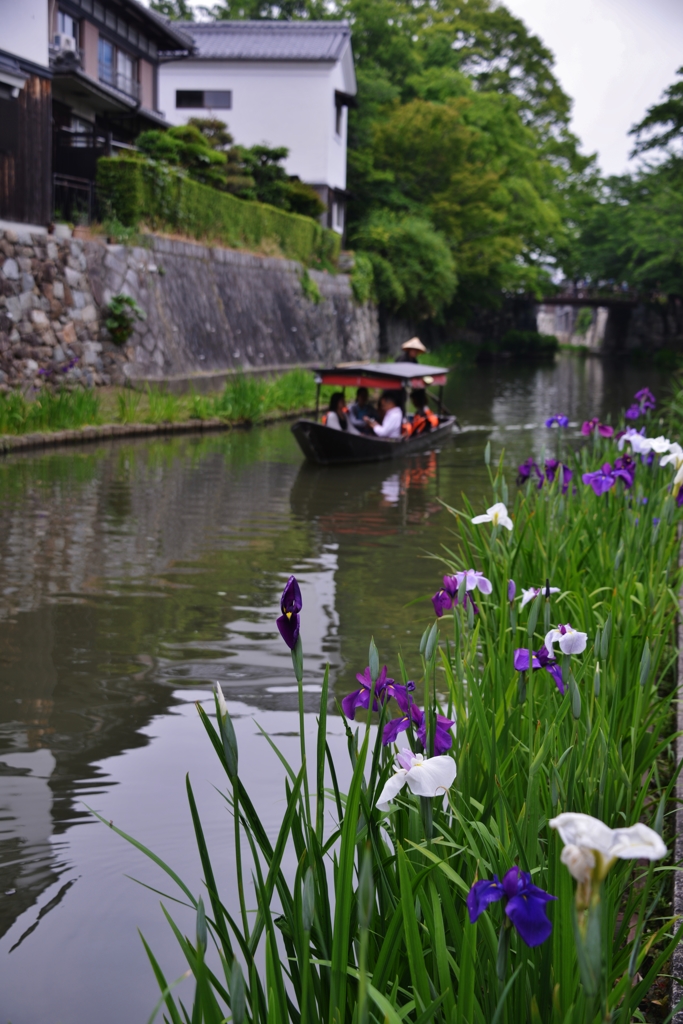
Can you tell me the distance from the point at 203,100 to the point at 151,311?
2172 cm

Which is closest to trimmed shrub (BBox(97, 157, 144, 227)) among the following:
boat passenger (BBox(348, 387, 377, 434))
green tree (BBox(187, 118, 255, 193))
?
boat passenger (BBox(348, 387, 377, 434))

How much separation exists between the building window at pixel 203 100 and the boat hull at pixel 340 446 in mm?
26149

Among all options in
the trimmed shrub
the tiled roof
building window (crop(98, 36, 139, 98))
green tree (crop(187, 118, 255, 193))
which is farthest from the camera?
the tiled roof

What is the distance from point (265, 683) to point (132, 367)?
13.3 m

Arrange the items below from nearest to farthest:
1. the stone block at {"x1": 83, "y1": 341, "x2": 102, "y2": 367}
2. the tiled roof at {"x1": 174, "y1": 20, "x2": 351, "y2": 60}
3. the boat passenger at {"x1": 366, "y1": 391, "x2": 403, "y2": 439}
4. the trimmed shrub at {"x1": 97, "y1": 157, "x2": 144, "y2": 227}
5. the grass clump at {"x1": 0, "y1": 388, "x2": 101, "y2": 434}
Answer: the grass clump at {"x1": 0, "y1": 388, "x2": 101, "y2": 434} → the boat passenger at {"x1": 366, "y1": 391, "x2": 403, "y2": 439} → the stone block at {"x1": 83, "y1": 341, "x2": 102, "y2": 367} → the trimmed shrub at {"x1": 97, "y1": 157, "x2": 144, "y2": 227} → the tiled roof at {"x1": 174, "y1": 20, "x2": 351, "y2": 60}

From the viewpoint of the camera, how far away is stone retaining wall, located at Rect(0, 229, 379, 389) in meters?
15.4

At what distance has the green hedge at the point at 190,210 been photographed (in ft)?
62.6

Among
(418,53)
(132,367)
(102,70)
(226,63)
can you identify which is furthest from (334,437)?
(418,53)

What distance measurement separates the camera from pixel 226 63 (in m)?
36.9

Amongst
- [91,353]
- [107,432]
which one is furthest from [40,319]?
[107,432]

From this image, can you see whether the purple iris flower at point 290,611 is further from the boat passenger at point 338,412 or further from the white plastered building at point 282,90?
the white plastered building at point 282,90

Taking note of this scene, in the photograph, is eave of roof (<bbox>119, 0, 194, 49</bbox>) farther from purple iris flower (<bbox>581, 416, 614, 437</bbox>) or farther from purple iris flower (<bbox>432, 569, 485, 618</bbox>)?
purple iris flower (<bbox>432, 569, 485, 618</bbox>)

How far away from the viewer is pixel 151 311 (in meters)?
19.0

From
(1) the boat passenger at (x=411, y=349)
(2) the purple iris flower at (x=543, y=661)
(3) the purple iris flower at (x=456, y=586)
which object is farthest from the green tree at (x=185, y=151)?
(2) the purple iris flower at (x=543, y=661)
